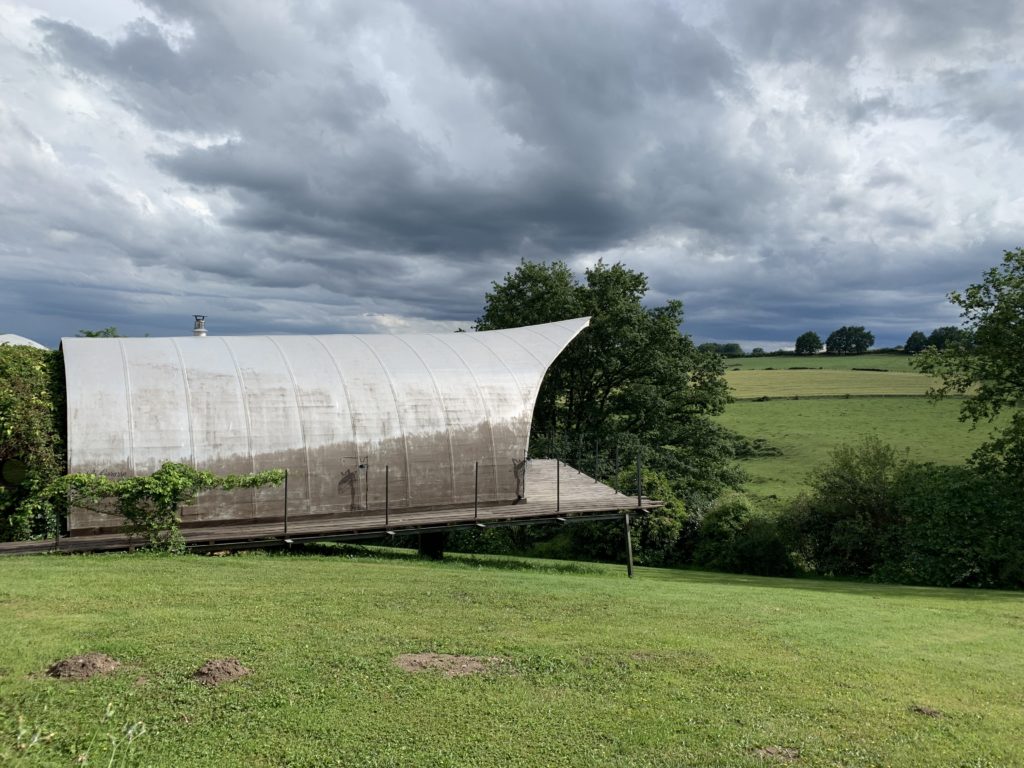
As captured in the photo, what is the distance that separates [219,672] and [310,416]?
11.2 meters

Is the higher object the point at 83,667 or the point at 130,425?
the point at 130,425

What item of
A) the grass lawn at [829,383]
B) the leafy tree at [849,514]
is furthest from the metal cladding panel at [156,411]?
the grass lawn at [829,383]

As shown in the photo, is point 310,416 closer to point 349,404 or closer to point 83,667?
point 349,404

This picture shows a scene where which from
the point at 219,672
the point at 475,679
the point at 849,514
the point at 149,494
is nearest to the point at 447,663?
the point at 475,679

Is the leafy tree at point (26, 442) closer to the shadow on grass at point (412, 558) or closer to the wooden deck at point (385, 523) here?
the wooden deck at point (385, 523)

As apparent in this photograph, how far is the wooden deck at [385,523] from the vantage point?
1456 cm

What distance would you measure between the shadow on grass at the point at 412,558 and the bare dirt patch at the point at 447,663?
915cm

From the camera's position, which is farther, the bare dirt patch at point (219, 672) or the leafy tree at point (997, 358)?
the leafy tree at point (997, 358)

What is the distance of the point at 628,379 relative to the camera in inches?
1407

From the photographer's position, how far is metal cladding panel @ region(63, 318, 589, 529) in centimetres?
1612

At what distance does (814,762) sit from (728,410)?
189ft

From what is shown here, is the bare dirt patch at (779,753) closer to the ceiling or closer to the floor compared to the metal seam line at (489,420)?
closer to the floor

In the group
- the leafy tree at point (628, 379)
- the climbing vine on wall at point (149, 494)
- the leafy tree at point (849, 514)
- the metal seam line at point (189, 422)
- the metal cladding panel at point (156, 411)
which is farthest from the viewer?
the leafy tree at point (628, 379)

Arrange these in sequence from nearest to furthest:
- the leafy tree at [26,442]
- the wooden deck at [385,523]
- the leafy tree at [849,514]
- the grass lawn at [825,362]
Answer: the wooden deck at [385,523] → the leafy tree at [26,442] → the leafy tree at [849,514] → the grass lawn at [825,362]
